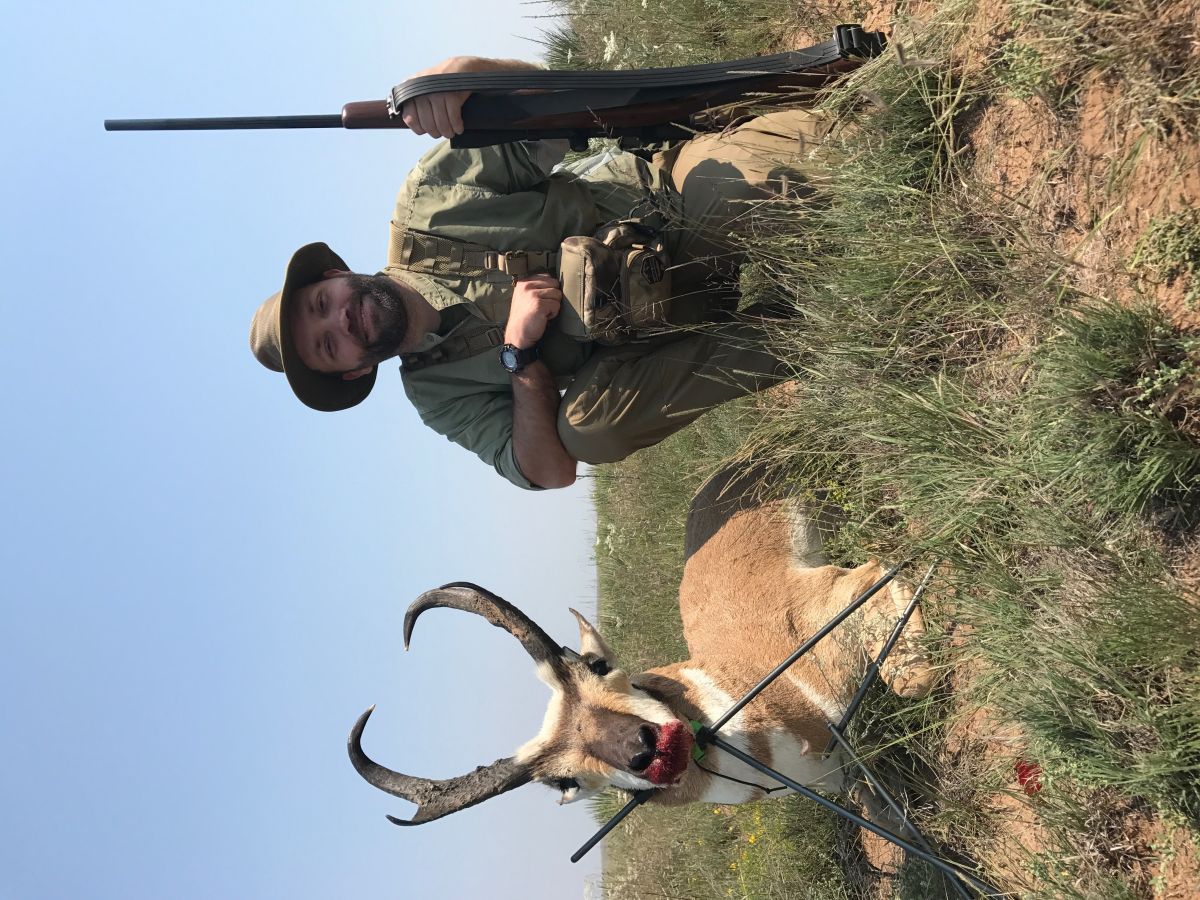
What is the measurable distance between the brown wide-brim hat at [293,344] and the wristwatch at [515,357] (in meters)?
0.96

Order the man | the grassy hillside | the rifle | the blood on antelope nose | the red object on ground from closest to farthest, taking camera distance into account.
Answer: the grassy hillside → the red object on ground → the blood on antelope nose → the rifle → the man

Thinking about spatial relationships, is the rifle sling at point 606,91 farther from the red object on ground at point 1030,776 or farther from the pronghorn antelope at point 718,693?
the red object on ground at point 1030,776

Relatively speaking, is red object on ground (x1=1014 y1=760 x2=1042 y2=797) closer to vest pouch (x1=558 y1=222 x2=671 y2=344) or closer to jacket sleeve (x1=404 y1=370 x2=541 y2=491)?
vest pouch (x1=558 y1=222 x2=671 y2=344)

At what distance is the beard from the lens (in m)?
4.16

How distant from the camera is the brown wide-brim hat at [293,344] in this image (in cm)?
437

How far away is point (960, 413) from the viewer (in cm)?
293

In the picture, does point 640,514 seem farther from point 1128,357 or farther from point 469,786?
point 1128,357

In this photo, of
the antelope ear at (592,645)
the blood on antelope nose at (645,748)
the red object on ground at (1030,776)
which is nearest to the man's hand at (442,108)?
the antelope ear at (592,645)

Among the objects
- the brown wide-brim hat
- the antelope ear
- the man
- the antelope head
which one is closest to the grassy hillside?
the man

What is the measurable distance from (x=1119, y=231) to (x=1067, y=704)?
1.35 m

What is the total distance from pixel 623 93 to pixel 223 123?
2028 millimetres

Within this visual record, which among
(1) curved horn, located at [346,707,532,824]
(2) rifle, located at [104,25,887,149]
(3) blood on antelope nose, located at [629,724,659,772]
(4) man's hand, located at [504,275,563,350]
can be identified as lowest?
(1) curved horn, located at [346,707,532,824]

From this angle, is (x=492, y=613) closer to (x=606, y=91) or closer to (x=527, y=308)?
(x=527, y=308)

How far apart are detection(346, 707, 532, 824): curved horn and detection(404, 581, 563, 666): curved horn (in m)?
0.49
